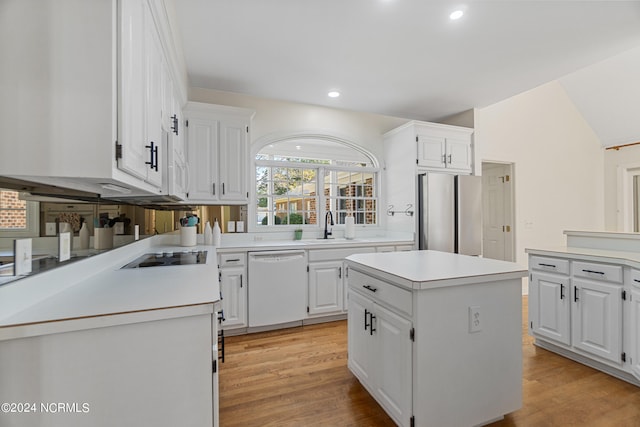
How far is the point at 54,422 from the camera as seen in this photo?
885 mm

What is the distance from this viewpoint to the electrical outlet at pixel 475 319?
158 centimetres

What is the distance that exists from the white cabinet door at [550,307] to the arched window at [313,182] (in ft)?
7.00

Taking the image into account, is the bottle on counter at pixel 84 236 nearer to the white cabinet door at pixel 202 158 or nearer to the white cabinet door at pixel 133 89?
the white cabinet door at pixel 133 89

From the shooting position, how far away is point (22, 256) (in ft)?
3.31

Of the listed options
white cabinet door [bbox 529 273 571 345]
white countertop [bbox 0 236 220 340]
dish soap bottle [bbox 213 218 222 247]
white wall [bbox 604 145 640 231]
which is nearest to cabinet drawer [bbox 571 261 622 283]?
white cabinet door [bbox 529 273 571 345]

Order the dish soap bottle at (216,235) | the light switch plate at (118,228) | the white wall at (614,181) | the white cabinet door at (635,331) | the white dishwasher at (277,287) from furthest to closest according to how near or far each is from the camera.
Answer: the white wall at (614,181) < the dish soap bottle at (216,235) < the white dishwasher at (277,287) < the white cabinet door at (635,331) < the light switch plate at (118,228)

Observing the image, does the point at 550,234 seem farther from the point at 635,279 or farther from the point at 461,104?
the point at 635,279

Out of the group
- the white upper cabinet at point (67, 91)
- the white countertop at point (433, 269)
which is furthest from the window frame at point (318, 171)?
the white upper cabinet at point (67, 91)

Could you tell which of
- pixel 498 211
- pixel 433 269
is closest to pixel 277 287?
pixel 433 269

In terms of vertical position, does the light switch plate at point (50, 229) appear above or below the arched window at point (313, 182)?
below

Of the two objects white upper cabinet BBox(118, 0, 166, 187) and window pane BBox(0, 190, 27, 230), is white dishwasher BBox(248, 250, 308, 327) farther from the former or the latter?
window pane BBox(0, 190, 27, 230)

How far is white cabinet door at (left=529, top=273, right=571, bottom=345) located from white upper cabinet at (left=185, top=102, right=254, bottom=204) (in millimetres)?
2996

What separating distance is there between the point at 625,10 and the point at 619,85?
331 cm

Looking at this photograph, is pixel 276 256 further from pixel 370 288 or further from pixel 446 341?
pixel 446 341
